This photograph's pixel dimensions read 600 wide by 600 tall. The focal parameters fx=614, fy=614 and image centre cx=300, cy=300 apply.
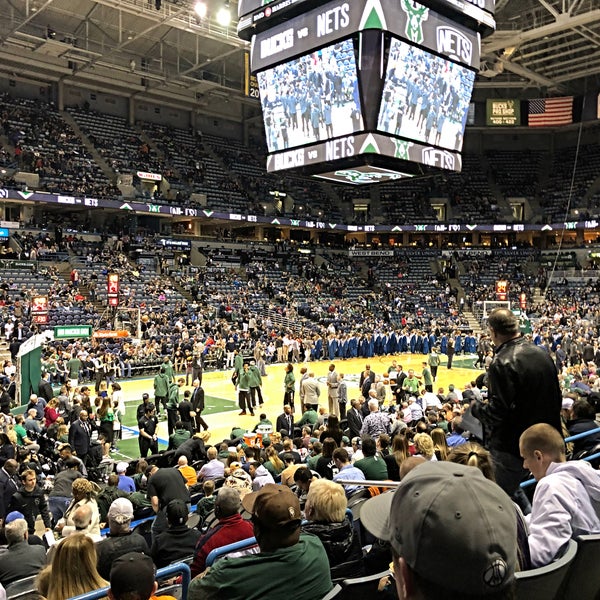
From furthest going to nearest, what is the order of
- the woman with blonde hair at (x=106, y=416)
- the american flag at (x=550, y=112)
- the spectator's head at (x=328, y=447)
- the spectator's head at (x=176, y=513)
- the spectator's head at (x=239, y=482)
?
the american flag at (x=550, y=112) → the woman with blonde hair at (x=106, y=416) → the spectator's head at (x=328, y=447) → the spectator's head at (x=239, y=482) → the spectator's head at (x=176, y=513)

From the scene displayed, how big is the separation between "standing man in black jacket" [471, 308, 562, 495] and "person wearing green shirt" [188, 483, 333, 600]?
162 cm

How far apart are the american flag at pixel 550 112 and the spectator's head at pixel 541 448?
45139 mm

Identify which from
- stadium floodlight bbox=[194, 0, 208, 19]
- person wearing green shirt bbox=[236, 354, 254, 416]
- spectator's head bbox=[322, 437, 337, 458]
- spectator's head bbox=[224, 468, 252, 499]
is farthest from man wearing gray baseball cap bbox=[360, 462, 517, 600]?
stadium floodlight bbox=[194, 0, 208, 19]

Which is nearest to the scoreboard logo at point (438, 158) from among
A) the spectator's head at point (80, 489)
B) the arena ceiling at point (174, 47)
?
the spectator's head at point (80, 489)

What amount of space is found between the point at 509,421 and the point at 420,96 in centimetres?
1323

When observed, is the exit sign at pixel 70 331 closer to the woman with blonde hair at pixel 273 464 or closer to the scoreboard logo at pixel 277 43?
the scoreboard logo at pixel 277 43

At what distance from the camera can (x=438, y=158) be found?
16422 mm

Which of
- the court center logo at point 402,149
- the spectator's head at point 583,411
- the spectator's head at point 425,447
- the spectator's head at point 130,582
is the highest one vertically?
the court center logo at point 402,149

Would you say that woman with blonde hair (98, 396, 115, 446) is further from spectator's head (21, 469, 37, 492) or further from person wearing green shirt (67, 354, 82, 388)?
person wearing green shirt (67, 354, 82, 388)

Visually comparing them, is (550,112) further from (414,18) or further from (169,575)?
(169,575)

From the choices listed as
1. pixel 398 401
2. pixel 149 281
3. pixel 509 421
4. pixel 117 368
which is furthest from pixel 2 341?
pixel 509 421

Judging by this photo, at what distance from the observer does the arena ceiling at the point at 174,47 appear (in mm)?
29234

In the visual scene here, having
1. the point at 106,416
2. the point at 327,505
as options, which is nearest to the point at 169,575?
the point at 327,505

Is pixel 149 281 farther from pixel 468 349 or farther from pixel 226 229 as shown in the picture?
pixel 468 349
